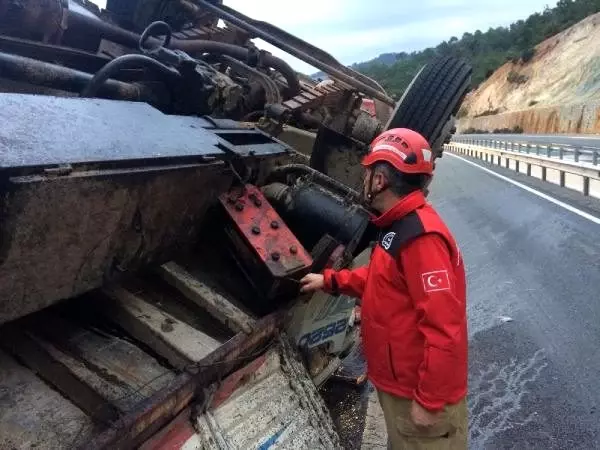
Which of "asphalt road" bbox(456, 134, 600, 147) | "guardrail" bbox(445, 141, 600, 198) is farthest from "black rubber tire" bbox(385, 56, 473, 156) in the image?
"asphalt road" bbox(456, 134, 600, 147)

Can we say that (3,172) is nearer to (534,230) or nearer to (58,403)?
(58,403)

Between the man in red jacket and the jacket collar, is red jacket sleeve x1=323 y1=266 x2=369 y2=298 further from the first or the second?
the jacket collar

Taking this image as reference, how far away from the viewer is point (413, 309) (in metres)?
2.32

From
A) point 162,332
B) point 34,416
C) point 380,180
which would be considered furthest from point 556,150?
point 34,416

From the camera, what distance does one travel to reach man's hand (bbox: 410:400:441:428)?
7.33 ft

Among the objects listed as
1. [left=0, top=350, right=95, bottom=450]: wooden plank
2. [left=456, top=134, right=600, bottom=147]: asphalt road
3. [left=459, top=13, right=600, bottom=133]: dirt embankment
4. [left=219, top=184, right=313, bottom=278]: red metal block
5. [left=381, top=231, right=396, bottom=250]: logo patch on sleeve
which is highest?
[left=459, top=13, right=600, bottom=133]: dirt embankment

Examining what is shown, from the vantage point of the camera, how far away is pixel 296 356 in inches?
115

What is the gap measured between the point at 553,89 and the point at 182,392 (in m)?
47.5

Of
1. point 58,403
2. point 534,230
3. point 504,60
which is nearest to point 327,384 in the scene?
point 58,403

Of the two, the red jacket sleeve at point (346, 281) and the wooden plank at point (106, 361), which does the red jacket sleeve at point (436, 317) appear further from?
the wooden plank at point (106, 361)

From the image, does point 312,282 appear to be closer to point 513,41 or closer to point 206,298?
point 206,298

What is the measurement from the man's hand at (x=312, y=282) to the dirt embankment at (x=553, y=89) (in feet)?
118

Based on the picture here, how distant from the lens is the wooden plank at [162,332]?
2410 millimetres

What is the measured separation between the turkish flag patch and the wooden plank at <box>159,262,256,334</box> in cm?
78
